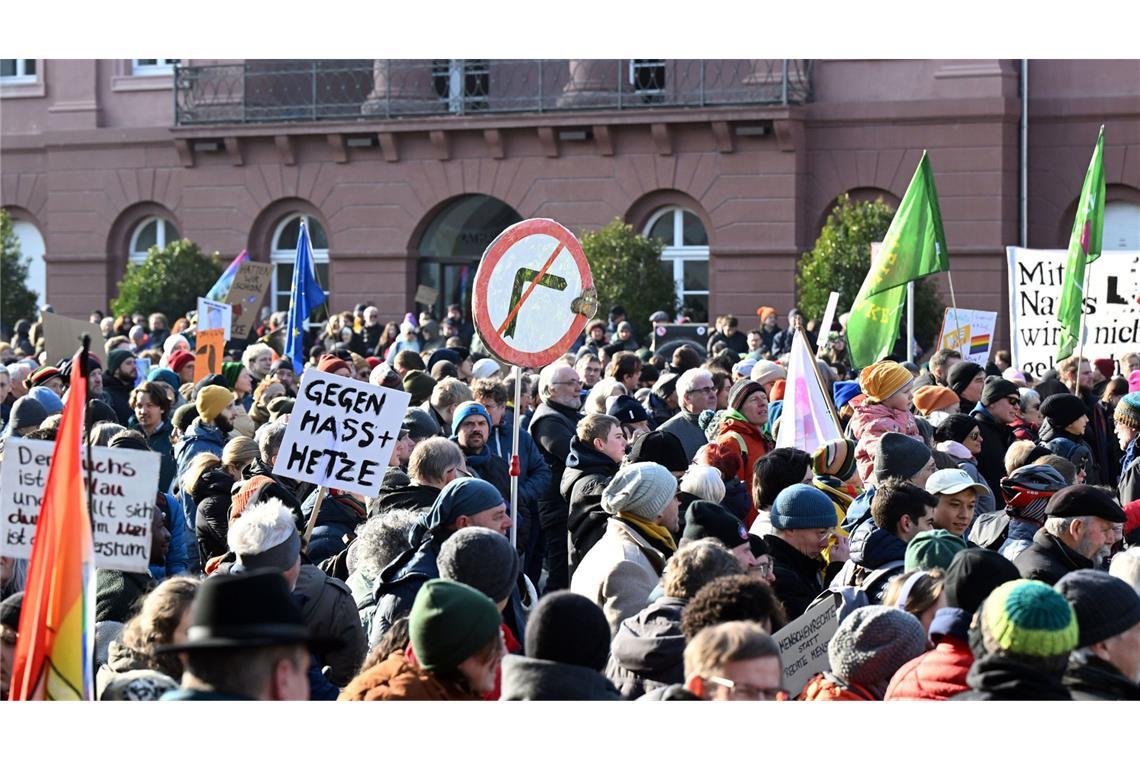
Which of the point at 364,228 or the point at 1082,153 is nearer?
the point at 1082,153

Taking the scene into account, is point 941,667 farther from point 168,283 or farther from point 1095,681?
point 168,283

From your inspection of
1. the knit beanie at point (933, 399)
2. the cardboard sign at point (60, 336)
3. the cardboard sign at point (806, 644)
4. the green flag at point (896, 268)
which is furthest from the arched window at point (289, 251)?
the cardboard sign at point (806, 644)

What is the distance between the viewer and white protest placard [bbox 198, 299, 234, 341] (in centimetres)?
1777

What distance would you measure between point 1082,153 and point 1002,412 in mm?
18309

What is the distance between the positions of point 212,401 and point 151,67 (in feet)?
83.9

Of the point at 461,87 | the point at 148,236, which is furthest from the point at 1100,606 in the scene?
the point at 148,236

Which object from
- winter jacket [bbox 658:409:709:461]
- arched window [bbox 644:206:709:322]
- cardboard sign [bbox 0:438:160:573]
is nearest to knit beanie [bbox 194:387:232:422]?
winter jacket [bbox 658:409:709:461]

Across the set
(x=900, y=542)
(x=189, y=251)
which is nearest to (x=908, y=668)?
(x=900, y=542)

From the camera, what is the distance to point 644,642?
569 centimetres

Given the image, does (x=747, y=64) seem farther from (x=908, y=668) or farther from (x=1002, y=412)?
(x=908, y=668)

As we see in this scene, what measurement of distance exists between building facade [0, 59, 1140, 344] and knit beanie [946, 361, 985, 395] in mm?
16321

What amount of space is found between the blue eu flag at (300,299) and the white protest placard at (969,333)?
6336 mm

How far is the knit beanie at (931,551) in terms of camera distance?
6.31 metres

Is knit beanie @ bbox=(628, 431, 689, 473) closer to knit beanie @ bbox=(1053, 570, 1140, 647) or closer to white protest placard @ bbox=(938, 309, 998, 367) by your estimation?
knit beanie @ bbox=(1053, 570, 1140, 647)
